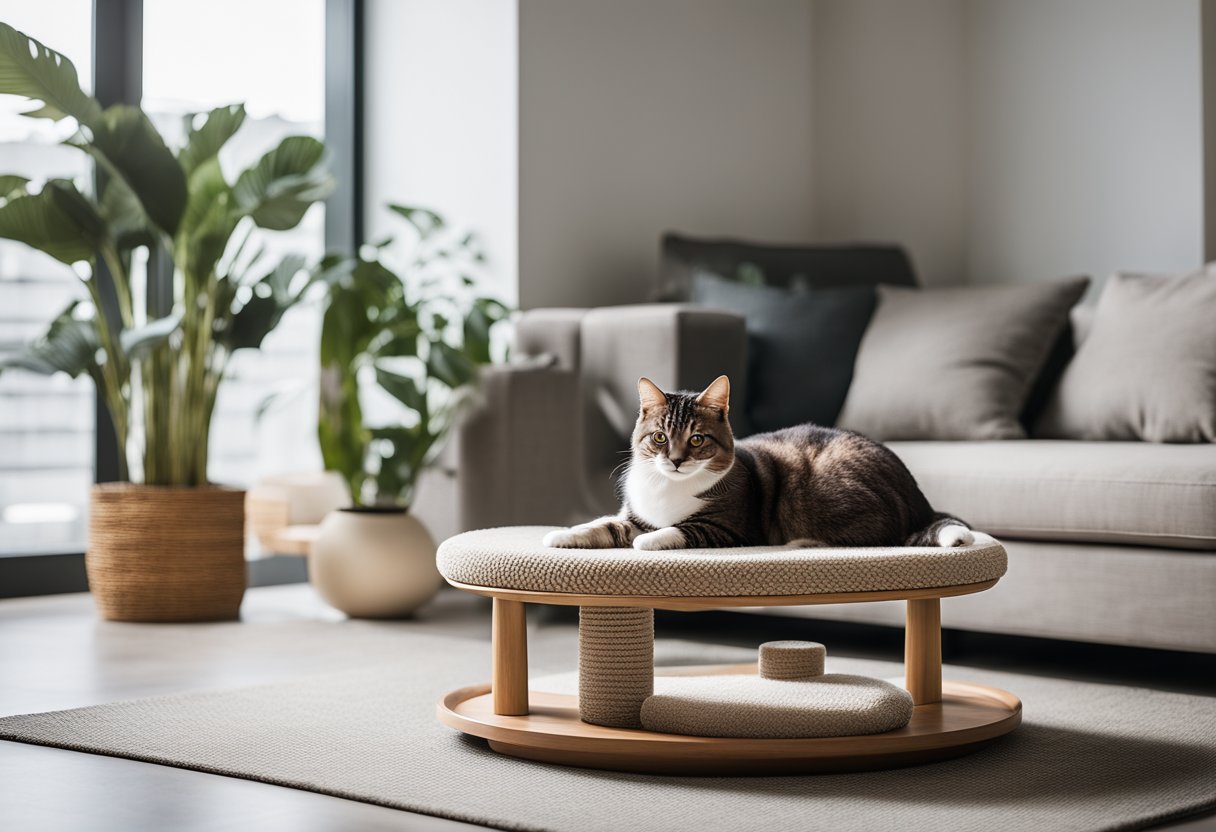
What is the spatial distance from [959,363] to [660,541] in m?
1.58

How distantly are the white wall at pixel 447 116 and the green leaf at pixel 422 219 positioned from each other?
139 millimetres

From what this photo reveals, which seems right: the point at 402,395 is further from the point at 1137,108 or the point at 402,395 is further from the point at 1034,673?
the point at 1137,108

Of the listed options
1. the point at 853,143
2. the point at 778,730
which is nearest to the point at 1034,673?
the point at 778,730

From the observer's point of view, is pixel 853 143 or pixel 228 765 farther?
pixel 853 143

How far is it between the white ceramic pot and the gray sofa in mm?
139

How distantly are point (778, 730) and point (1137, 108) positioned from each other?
279cm

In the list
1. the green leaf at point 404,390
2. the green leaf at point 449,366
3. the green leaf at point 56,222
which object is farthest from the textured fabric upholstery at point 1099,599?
the green leaf at point 56,222

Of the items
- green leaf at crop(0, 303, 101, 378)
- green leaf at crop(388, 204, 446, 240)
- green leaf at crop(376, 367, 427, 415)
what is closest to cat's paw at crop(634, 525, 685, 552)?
green leaf at crop(376, 367, 427, 415)

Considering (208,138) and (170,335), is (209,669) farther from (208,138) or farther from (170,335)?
(208,138)

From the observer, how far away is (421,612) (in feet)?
12.9

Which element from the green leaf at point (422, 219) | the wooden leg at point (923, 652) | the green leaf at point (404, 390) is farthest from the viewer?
the green leaf at point (422, 219)

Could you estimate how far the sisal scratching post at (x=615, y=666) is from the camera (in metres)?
2.21

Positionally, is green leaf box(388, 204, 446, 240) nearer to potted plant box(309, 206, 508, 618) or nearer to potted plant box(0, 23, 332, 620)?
potted plant box(309, 206, 508, 618)

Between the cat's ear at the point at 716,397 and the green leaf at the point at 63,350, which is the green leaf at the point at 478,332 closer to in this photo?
the green leaf at the point at 63,350
